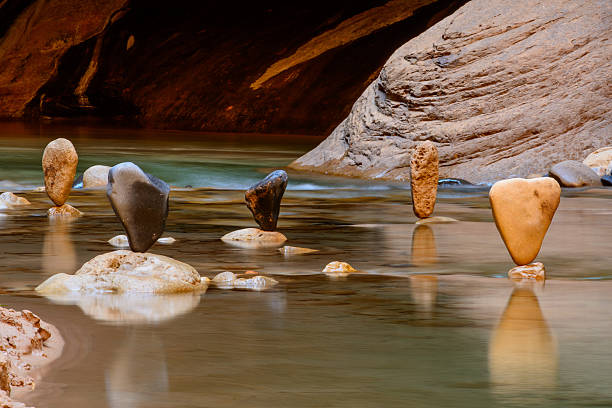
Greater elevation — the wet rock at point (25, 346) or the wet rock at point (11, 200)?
the wet rock at point (11, 200)

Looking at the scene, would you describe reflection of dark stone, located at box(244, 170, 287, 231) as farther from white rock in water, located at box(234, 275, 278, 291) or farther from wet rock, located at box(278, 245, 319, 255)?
white rock in water, located at box(234, 275, 278, 291)

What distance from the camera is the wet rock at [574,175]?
1350 centimetres

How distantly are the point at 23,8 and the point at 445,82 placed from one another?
2148cm

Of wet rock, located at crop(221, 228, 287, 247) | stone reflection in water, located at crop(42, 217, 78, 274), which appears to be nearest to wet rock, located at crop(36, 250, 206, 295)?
stone reflection in water, located at crop(42, 217, 78, 274)

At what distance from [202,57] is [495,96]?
17852mm

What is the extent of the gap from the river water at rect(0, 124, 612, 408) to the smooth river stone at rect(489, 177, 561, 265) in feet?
0.80

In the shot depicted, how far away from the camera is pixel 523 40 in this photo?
1546 cm

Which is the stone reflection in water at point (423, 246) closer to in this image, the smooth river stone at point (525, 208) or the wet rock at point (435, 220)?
the wet rock at point (435, 220)

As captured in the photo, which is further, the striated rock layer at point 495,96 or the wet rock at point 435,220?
the striated rock layer at point 495,96

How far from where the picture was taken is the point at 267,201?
8.61 m

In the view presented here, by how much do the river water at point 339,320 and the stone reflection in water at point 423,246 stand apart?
2cm

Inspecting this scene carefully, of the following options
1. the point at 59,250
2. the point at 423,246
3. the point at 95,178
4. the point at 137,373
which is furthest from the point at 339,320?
the point at 95,178

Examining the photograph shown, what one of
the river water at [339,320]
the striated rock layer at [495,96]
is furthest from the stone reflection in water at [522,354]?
the striated rock layer at [495,96]

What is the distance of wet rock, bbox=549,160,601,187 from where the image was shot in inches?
531
